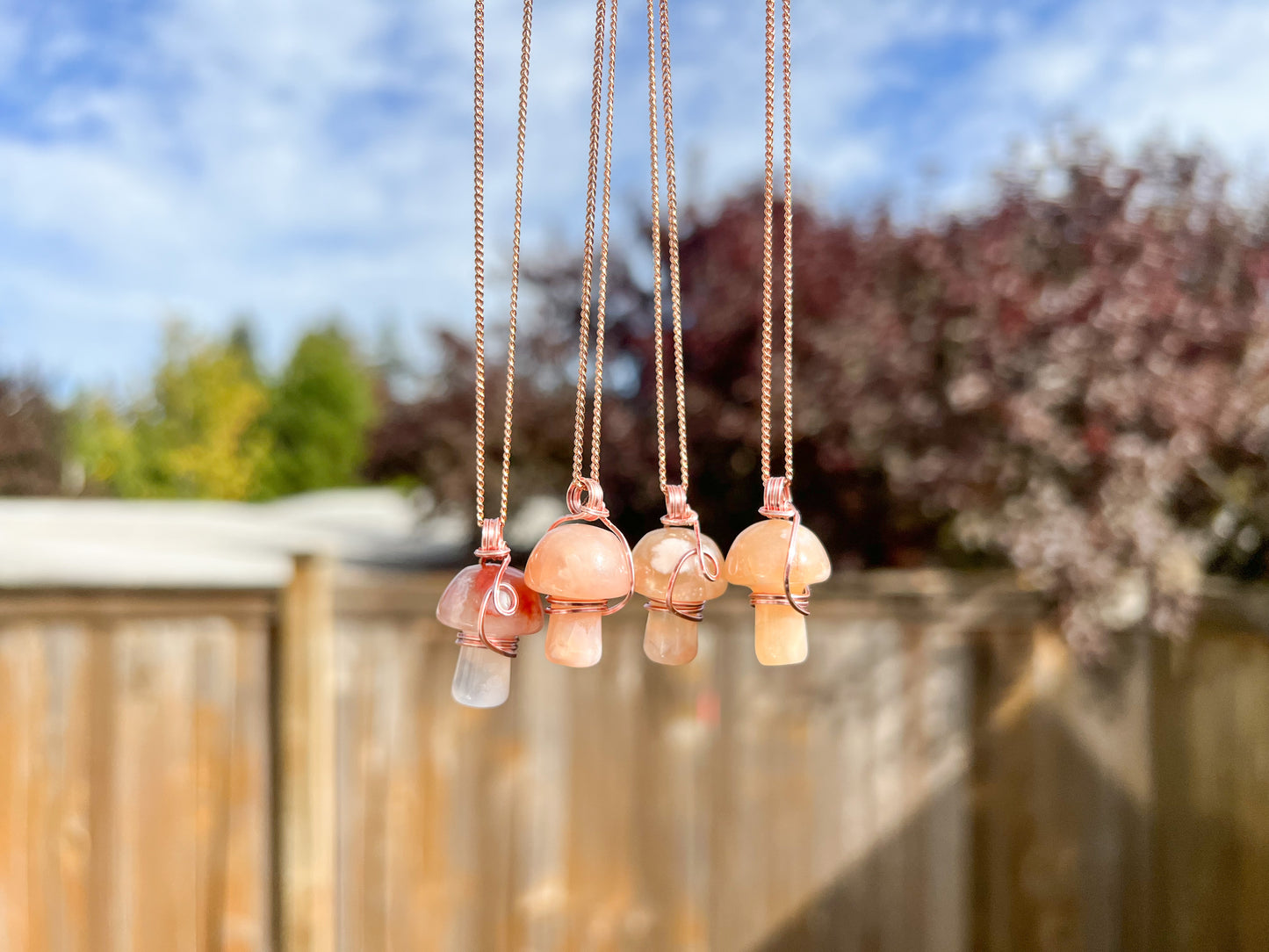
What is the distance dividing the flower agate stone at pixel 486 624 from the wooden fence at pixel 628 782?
1.00 meters

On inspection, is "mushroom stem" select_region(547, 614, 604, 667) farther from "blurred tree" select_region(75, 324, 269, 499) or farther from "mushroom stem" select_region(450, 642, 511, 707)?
"blurred tree" select_region(75, 324, 269, 499)

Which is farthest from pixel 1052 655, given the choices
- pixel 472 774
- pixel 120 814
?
pixel 120 814

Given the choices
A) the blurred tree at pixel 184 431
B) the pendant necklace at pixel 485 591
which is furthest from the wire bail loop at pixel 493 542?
the blurred tree at pixel 184 431

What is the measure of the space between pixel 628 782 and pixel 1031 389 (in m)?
1.33

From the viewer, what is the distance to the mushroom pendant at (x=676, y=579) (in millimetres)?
823

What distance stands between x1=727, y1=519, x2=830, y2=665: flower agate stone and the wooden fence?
1.03 meters

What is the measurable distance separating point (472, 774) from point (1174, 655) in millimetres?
1620

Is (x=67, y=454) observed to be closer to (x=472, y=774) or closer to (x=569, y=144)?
(x=569, y=144)

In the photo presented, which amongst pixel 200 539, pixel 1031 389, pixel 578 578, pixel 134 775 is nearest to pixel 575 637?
pixel 578 578

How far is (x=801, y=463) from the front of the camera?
2475 mm

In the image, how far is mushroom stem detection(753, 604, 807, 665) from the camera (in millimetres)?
830

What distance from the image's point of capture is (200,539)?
6297 millimetres

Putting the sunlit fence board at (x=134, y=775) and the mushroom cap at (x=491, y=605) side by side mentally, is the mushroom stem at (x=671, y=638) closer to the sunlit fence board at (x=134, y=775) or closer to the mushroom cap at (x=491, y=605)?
the mushroom cap at (x=491, y=605)

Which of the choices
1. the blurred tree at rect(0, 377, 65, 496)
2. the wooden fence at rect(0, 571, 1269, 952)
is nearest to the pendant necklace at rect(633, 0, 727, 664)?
the wooden fence at rect(0, 571, 1269, 952)
